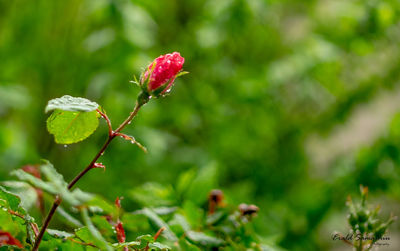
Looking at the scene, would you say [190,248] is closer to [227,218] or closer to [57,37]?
[227,218]

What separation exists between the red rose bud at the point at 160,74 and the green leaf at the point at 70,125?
0.05m

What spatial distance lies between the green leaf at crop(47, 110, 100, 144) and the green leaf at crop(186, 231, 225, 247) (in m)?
0.15

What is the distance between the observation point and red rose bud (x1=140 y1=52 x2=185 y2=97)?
39 cm

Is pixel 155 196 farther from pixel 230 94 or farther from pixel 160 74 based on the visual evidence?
pixel 230 94

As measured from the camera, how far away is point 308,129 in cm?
136

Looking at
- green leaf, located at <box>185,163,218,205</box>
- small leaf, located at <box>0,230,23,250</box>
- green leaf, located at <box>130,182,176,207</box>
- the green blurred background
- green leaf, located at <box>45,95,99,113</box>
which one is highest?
the green blurred background

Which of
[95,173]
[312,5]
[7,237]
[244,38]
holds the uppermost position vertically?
[312,5]

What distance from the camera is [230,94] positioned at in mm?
1262

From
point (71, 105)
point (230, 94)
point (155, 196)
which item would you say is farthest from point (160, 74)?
point (230, 94)

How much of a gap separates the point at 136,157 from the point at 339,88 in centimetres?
59

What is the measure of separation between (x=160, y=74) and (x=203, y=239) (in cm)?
18

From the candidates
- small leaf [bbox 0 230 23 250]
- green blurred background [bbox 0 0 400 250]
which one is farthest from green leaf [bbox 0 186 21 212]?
green blurred background [bbox 0 0 400 250]

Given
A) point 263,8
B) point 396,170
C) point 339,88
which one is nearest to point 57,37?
point 263,8

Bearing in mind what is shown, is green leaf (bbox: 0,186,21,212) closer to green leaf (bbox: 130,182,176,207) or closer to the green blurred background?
green leaf (bbox: 130,182,176,207)
